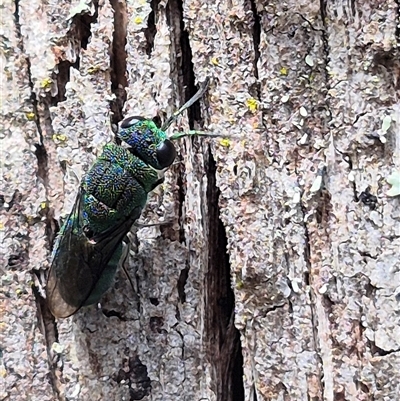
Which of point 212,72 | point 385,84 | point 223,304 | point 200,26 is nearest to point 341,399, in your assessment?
point 223,304

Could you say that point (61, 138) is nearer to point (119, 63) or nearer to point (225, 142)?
point (119, 63)

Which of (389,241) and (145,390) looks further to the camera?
(145,390)

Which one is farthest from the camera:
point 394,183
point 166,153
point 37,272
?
point 37,272

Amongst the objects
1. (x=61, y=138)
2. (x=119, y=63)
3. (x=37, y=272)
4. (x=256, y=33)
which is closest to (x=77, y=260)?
(x=37, y=272)

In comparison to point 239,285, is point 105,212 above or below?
above

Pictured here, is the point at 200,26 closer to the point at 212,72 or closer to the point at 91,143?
the point at 212,72
